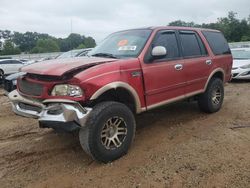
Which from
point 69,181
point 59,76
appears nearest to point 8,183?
point 69,181

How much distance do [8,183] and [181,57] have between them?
346cm

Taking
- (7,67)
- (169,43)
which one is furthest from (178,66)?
(7,67)

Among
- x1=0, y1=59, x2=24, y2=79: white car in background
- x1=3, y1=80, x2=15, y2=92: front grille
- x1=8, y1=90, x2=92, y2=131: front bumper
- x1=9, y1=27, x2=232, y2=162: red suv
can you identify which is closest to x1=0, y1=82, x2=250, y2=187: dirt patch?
x1=9, y1=27, x2=232, y2=162: red suv

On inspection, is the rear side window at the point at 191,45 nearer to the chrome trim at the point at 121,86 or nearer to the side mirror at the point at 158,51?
the side mirror at the point at 158,51

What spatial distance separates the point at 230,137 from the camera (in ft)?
15.9

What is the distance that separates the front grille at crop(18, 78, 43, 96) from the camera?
395 centimetres

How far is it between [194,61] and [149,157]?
2287 mm

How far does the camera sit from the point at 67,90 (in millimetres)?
3730

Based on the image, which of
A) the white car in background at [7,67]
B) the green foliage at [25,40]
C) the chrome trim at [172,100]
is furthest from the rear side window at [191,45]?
the green foliage at [25,40]

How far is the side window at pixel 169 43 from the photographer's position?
4.99 m

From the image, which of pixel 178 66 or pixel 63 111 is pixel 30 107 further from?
pixel 178 66

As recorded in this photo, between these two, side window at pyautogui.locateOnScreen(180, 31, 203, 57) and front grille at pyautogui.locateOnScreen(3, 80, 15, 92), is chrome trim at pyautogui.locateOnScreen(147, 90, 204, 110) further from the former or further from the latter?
front grille at pyautogui.locateOnScreen(3, 80, 15, 92)

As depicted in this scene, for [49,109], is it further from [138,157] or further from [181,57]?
[181,57]

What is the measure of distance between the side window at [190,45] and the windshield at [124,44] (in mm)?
898
